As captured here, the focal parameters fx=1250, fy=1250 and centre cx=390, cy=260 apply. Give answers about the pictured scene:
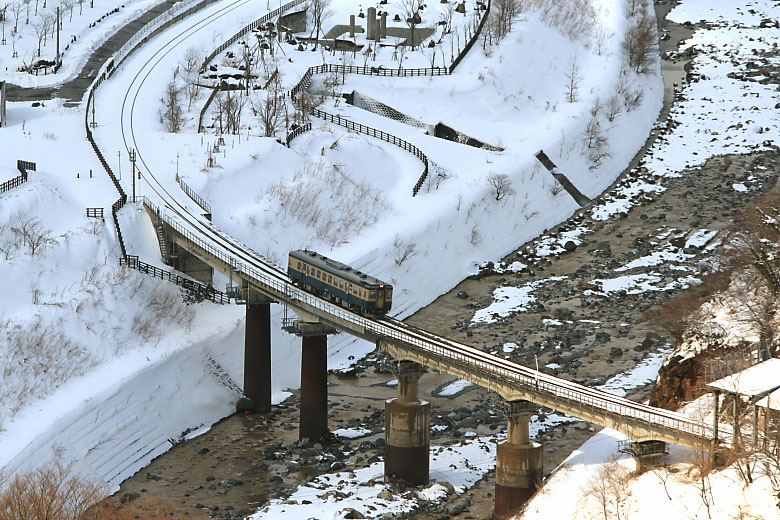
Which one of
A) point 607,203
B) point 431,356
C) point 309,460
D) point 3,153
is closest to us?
point 431,356

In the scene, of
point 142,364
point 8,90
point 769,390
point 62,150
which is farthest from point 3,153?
point 769,390

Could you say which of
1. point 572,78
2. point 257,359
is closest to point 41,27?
point 572,78

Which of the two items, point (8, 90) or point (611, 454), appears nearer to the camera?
point (611, 454)

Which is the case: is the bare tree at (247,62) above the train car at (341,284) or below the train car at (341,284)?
above

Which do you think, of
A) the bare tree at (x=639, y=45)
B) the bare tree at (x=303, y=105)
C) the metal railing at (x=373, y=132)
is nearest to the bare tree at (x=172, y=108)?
the bare tree at (x=303, y=105)

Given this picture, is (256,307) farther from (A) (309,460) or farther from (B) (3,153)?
(B) (3,153)

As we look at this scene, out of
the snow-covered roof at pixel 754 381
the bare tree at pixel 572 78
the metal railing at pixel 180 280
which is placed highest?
the bare tree at pixel 572 78

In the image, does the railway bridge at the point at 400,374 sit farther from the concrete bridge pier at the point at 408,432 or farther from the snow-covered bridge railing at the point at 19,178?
the snow-covered bridge railing at the point at 19,178
